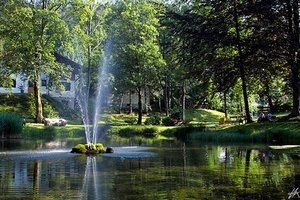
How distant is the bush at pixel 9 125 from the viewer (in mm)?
33656

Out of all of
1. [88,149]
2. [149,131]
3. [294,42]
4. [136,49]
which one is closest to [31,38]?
[136,49]

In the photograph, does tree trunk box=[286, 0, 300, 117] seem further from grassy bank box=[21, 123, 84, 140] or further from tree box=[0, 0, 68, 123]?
tree box=[0, 0, 68, 123]

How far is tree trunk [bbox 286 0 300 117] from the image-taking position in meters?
28.8

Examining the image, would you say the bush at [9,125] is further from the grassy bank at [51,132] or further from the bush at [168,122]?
the bush at [168,122]

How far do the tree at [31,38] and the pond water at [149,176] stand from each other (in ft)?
78.3

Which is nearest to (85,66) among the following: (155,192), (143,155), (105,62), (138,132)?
(105,62)

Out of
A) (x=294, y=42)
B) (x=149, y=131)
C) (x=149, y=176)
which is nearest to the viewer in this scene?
(x=149, y=176)

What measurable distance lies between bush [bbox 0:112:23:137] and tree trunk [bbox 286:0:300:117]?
20.7m

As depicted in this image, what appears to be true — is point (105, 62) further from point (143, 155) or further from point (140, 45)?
point (143, 155)

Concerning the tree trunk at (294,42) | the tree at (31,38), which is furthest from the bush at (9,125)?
the tree trunk at (294,42)

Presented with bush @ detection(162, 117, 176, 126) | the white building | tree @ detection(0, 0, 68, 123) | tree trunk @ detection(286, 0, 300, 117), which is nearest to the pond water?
tree trunk @ detection(286, 0, 300, 117)

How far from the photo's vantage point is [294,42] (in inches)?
1128

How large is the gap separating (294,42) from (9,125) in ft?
71.1

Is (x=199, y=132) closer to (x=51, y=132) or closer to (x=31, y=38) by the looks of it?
(x=51, y=132)
